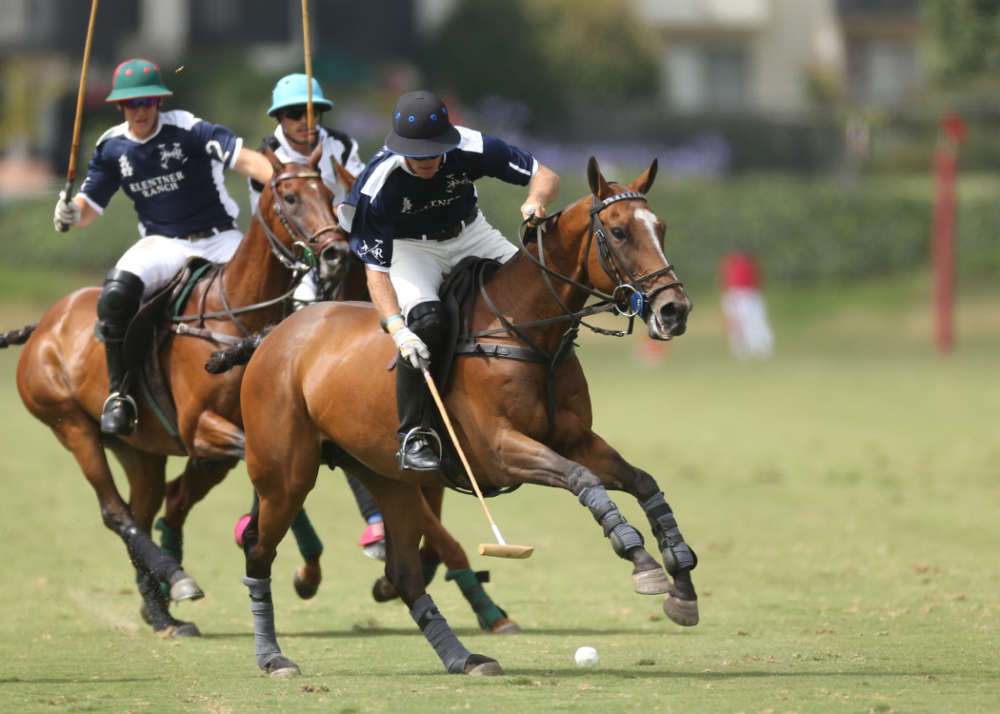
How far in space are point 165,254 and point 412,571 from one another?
2.73 meters

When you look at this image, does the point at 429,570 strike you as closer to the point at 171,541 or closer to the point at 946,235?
the point at 171,541

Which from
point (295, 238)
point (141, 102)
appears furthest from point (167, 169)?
point (295, 238)

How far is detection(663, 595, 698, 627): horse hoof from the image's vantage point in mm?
Answer: 7031

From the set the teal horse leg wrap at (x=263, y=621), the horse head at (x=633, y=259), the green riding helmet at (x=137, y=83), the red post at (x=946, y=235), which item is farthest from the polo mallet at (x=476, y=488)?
the red post at (x=946, y=235)

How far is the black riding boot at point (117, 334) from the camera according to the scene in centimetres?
927

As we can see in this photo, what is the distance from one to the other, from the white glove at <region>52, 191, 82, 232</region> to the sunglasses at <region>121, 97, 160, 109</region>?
2.08 feet

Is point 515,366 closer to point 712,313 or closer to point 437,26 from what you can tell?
point 712,313

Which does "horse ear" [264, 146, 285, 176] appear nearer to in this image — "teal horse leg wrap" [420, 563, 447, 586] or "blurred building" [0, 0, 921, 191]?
"teal horse leg wrap" [420, 563, 447, 586]

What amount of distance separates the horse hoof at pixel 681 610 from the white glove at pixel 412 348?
1455 millimetres

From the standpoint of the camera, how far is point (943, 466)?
15805 mm

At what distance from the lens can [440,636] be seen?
7688 millimetres

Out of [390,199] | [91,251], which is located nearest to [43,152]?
[91,251]

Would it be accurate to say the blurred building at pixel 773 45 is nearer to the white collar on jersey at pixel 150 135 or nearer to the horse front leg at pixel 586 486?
the white collar on jersey at pixel 150 135

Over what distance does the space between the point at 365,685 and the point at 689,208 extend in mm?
30370
